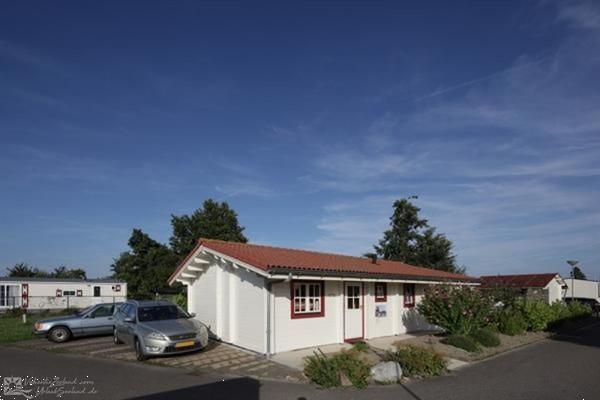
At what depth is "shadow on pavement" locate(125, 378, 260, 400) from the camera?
354 inches

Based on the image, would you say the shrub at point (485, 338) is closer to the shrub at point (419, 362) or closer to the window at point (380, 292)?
the window at point (380, 292)

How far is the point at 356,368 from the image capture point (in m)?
10.1

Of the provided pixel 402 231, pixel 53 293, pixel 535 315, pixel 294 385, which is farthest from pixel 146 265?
pixel 294 385

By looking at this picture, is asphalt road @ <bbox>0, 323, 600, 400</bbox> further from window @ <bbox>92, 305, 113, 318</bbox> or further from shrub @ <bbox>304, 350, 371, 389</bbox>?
window @ <bbox>92, 305, 113, 318</bbox>

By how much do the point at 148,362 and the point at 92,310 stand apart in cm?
671

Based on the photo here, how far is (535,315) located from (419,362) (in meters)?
12.6

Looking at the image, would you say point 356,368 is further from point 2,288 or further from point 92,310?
point 2,288

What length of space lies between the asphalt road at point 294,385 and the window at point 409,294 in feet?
21.1

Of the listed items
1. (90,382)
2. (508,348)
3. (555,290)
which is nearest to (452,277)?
(508,348)

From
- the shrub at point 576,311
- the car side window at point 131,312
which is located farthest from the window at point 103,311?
the shrub at point 576,311

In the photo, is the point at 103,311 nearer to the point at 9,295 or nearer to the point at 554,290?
the point at 9,295

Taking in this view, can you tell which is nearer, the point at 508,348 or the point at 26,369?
the point at 26,369

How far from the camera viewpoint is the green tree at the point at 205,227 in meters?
48.5

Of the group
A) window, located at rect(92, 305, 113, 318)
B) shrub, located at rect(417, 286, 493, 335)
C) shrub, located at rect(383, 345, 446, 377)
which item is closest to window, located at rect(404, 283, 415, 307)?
shrub, located at rect(417, 286, 493, 335)
